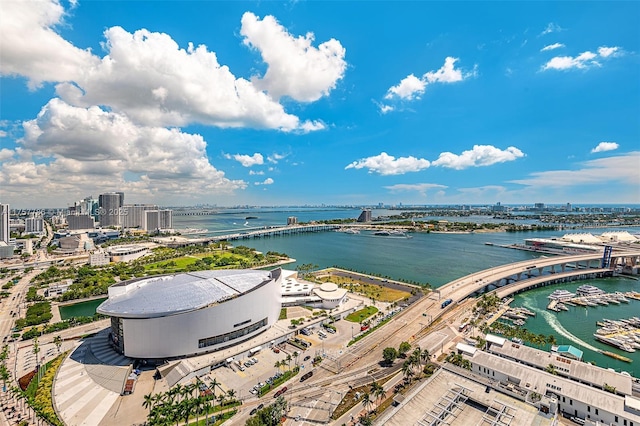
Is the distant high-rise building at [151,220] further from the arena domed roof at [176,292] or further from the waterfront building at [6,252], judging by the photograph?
the arena domed roof at [176,292]

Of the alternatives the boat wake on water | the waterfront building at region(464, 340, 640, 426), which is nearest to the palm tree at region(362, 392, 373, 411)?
the waterfront building at region(464, 340, 640, 426)

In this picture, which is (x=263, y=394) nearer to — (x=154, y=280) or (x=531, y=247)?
(x=154, y=280)

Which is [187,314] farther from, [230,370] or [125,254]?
[125,254]

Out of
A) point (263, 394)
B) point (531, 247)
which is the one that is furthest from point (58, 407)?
point (531, 247)

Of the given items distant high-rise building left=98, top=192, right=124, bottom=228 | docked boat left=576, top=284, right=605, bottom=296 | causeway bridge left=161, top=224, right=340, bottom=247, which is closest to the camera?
docked boat left=576, top=284, right=605, bottom=296

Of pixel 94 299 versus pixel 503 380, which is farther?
pixel 94 299

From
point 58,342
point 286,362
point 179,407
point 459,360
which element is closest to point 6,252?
point 58,342

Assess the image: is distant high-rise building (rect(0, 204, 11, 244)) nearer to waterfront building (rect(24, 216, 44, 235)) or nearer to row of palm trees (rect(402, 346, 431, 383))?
waterfront building (rect(24, 216, 44, 235))
